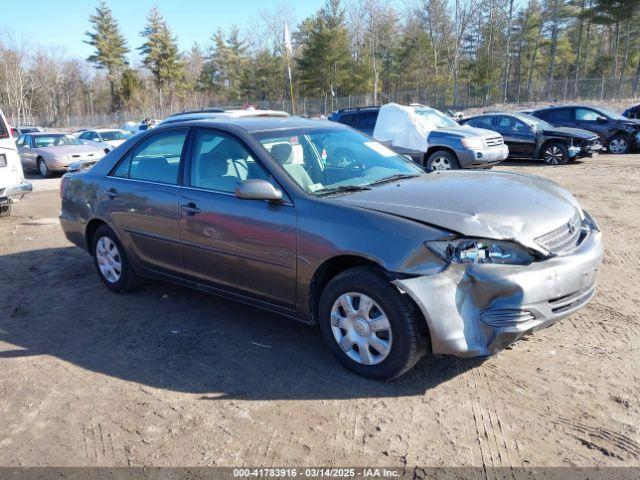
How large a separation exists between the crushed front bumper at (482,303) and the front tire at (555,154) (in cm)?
1299

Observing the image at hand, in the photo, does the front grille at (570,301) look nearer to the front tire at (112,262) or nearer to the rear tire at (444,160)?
the front tire at (112,262)

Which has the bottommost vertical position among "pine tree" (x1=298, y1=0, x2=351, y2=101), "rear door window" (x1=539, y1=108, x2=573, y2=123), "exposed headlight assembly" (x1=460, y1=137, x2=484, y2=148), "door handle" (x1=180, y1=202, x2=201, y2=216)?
"door handle" (x1=180, y1=202, x2=201, y2=216)

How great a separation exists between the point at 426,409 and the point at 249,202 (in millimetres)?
1891

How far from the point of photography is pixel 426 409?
10.4 feet

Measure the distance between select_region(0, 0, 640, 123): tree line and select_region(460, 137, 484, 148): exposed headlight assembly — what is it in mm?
31964

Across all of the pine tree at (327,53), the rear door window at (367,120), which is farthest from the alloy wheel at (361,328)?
the pine tree at (327,53)

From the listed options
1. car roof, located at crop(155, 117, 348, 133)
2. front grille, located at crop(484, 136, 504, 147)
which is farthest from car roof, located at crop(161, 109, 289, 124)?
front grille, located at crop(484, 136, 504, 147)

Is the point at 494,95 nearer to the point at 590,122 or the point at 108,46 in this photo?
the point at 590,122

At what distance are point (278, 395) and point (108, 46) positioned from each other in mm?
75176

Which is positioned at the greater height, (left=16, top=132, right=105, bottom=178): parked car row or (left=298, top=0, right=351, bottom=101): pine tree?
(left=298, top=0, right=351, bottom=101): pine tree

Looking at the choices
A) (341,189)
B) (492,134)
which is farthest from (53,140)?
(341,189)

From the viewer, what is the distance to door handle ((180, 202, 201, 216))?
4.27m

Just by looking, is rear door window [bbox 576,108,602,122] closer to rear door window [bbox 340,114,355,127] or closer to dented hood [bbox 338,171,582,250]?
rear door window [bbox 340,114,355,127]

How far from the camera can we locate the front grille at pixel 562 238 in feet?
10.8
